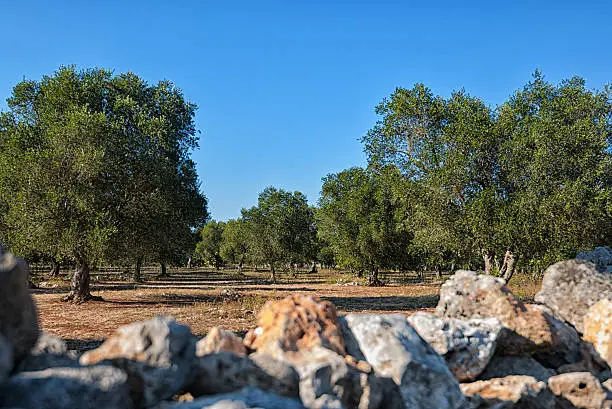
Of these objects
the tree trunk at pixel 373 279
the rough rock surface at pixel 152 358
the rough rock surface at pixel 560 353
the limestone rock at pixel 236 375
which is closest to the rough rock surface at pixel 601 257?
the rough rock surface at pixel 560 353

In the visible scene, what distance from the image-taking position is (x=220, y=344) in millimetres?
5461

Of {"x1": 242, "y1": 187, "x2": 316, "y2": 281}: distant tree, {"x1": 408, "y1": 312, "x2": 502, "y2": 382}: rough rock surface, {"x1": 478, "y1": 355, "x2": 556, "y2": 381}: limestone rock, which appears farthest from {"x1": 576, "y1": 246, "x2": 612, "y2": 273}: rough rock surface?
{"x1": 242, "y1": 187, "x2": 316, "y2": 281}: distant tree

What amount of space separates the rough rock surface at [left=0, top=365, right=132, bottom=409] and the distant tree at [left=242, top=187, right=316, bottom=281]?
57672mm

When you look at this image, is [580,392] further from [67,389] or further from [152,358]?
[67,389]

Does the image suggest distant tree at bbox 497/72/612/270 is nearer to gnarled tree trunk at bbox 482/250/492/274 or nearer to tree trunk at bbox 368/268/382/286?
gnarled tree trunk at bbox 482/250/492/274

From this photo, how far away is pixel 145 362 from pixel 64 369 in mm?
703

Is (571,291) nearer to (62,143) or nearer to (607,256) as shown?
(607,256)

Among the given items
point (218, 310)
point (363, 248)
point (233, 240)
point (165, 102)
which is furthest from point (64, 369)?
point (233, 240)

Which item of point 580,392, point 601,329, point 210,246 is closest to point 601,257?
point 601,329

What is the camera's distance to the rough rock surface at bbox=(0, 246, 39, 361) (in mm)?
4398

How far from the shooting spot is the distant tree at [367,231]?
49156 millimetres

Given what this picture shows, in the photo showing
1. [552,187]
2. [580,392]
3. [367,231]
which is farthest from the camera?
[367,231]

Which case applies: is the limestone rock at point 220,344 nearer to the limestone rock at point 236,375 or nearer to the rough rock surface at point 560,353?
the limestone rock at point 236,375

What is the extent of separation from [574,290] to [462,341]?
3.52m
